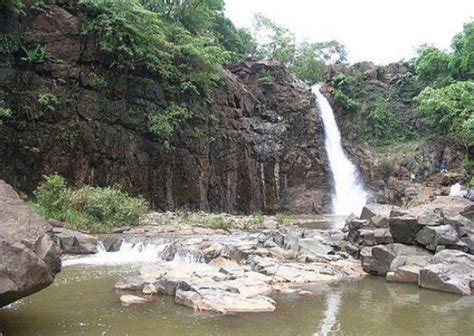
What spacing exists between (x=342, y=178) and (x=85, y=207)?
1961 centimetres

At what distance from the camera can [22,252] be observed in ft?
18.1

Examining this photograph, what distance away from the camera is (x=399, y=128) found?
3909cm

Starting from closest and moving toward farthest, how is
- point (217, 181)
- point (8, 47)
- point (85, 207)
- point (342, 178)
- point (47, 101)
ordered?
point (85, 207) < point (47, 101) < point (8, 47) < point (217, 181) < point (342, 178)

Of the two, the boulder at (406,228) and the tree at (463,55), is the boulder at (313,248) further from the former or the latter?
the tree at (463,55)

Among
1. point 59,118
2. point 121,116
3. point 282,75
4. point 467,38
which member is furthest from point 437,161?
point 59,118

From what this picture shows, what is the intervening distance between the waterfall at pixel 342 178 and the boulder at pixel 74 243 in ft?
66.1

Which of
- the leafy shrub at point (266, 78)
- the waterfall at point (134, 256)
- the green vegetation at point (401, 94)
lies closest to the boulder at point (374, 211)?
the waterfall at point (134, 256)

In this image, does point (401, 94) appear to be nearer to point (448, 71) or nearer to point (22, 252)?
point (448, 71)

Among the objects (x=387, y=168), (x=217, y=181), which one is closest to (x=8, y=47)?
(x=217, y=181)

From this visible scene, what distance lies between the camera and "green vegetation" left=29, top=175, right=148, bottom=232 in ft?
56.2

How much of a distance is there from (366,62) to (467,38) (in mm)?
14624

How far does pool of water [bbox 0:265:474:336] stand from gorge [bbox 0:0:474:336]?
5 centimetres

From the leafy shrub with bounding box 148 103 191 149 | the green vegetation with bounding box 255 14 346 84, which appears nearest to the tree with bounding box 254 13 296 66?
the green vegetation with bounding box 255 14 346 84

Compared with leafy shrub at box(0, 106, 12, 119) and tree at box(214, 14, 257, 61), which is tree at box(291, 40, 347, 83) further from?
leafy shrub at box(0, 106, 12, 119)
